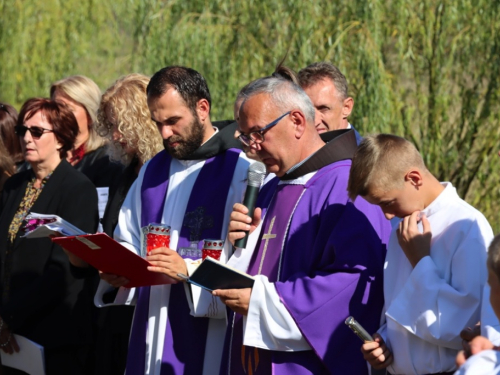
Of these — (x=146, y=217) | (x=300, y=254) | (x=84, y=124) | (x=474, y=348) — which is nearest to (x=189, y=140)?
(x=146, y=217)

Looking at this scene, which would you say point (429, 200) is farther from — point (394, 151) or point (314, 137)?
point (314, 137)

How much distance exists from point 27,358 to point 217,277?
1987 millimetres

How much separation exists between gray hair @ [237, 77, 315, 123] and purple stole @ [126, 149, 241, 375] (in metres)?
0.80

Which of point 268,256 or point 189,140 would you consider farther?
point 189,140

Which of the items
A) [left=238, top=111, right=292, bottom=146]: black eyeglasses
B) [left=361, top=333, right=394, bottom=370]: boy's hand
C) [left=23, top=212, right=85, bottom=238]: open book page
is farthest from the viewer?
[left=23, top=212, right=85, bottom=238]: open book page

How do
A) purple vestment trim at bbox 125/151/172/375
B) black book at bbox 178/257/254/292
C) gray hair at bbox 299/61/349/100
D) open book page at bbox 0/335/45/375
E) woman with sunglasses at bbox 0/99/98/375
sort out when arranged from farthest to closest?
gray hair at bbox 299/61/349/100 → woman with sunglasses at bbox 0/99/98/375 → open book page at bbox 0/335/45/375 → purple vestment trim at bbox 125/151/172/375 → black book at bbox 178/257/254/292

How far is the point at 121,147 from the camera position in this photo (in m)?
5.54

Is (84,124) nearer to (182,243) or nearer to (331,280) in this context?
(182,243)

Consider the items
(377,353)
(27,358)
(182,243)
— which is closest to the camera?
(377,353)

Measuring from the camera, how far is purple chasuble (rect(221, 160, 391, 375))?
3.91 metres

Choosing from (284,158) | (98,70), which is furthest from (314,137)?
(98,70)

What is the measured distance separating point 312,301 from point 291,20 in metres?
4.82

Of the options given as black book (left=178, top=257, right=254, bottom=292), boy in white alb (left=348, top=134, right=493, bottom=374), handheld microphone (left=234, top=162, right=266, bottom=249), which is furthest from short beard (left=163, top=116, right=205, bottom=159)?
boy in white alb (left=348, top=134, right=493, bottom=374)

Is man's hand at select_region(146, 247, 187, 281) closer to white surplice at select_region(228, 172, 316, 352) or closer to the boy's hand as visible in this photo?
white surplice at select_region(228, 172, 316, 352)
